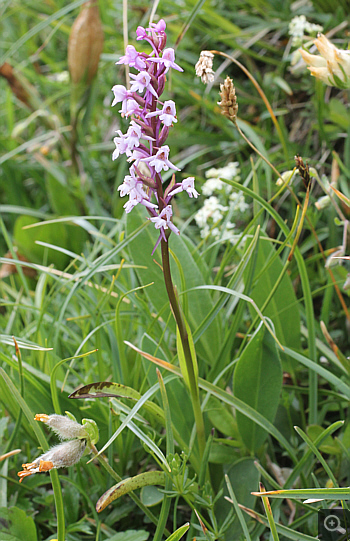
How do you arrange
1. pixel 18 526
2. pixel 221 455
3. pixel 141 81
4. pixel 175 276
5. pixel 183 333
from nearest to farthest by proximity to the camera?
pixel 141 81, pixel 183 333, pixel 18 526, pixel 221 455, pixel 175 276

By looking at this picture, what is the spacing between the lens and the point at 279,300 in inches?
46.9

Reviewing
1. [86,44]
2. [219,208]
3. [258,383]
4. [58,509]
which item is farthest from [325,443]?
[86,44]

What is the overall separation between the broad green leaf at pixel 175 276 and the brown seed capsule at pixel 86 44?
1223 millimetres

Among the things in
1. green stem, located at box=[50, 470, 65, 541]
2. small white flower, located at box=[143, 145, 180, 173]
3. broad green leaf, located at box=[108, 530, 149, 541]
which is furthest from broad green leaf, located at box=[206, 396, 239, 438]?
small white flower, located at box=[143, 145, 180, 173]

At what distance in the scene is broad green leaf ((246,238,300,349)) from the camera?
46.4 inches

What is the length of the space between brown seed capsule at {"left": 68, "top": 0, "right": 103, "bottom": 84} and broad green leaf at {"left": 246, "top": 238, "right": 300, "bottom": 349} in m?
1.38

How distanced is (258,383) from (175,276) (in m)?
0.33

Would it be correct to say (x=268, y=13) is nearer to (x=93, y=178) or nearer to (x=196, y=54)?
(x=196, y=54)

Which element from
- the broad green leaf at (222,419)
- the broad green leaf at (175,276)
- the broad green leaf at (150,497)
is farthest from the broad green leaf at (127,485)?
the broad green leaf at (175,276)

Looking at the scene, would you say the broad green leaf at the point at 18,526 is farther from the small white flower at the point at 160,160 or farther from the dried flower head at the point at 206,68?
the dried flower head at the point at 206,68

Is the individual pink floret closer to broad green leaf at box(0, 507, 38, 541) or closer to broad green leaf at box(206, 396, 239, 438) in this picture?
broad green leaf at box(206, 396, 239, 438)

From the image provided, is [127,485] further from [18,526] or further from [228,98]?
[228,98]

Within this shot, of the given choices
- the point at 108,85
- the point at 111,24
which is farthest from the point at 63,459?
the point at 111,24

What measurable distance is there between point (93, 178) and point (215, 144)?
1.94 feet
